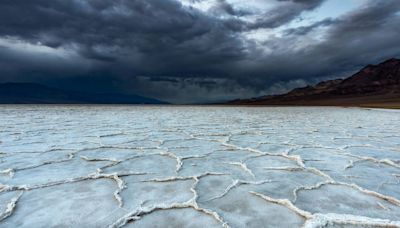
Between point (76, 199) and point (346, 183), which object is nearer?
point (76, 199)

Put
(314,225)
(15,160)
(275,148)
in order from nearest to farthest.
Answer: (314,225) → (15,160) → (275,148)

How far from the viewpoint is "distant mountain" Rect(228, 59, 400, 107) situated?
3374 inches

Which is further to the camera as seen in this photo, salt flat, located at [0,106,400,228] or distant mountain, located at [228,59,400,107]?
distant mountain, located at [228,59,400,107]

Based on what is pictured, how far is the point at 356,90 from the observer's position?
93875 millimetres

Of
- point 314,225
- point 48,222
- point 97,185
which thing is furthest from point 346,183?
point 48,222

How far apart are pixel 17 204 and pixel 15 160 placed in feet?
5.93

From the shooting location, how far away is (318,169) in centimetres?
317

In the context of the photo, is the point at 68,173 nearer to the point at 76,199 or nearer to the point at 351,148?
the point at 76,199

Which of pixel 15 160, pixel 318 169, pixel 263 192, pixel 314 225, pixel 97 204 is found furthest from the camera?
pixel 15 160

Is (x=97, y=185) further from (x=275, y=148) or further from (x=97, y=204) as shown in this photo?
(x=275, y=148)

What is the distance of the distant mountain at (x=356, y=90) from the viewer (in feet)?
281

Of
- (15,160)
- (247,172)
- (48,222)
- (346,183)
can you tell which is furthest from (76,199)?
(346,183)

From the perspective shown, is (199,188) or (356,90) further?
(356,90)

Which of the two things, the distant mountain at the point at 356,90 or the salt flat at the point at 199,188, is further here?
the distant mountain at the point at 356,90
